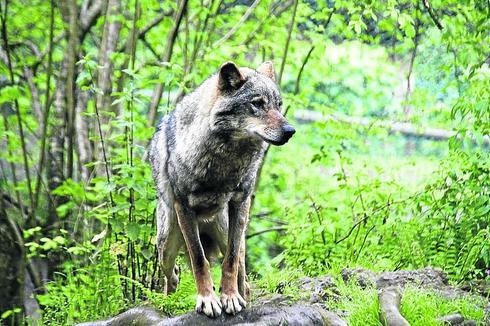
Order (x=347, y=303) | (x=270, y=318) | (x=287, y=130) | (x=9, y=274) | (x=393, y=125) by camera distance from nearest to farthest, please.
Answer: (x=287, y=130)
(x=270, y=318)
(x=347, y=303)
(x=393, y=125)
(x=9, y=274)

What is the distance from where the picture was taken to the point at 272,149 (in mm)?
10320

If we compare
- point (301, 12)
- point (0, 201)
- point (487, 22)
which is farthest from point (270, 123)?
point (0, 201)

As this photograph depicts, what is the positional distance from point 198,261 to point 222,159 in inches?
29.3

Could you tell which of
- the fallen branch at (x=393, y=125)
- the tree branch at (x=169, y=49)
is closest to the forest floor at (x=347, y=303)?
the fallen branch at (x=393, y=125)

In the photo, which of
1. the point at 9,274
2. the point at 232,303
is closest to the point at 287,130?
the point at 232,303

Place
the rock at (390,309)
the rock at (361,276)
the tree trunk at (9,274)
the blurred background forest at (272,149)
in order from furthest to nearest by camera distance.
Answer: the tree trunk at (9,274) → the blurred background forest at (272,149) → the rock at (361,276) → the rock at (390,309)

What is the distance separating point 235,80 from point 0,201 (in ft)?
17.5

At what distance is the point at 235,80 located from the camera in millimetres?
4398

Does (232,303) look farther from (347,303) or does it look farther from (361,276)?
(361,276)

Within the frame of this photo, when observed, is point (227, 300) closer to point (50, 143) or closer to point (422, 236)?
point (422, 236)

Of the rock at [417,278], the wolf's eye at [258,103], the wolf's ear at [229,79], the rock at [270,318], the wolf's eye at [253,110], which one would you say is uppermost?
the wolf's ear at [229,79]

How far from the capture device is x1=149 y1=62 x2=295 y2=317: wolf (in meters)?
4.32

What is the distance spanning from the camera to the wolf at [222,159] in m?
4.32

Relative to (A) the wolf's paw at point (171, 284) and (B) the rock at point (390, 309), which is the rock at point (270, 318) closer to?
(B) the rock at point (390, 309)
